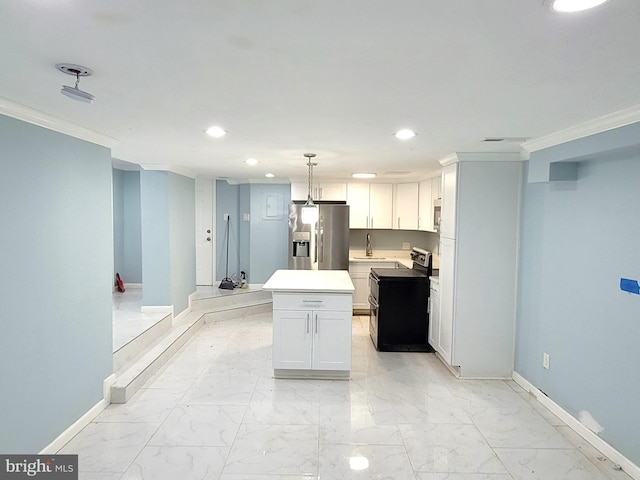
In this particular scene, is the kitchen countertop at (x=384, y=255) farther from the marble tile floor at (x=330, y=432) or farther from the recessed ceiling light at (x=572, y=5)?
the recessed ceiling light at (x=572, y=5)

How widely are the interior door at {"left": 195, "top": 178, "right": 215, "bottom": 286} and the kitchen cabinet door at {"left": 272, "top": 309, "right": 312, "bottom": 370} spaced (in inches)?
140

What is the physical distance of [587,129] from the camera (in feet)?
8.40

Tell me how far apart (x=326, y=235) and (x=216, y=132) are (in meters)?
3.40

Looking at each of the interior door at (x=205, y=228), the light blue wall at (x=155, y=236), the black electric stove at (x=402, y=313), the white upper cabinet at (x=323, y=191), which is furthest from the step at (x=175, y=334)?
the black electric stove at (x=402, y=313)

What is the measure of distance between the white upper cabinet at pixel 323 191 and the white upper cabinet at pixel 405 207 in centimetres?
84

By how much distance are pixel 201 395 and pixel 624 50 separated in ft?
11.7

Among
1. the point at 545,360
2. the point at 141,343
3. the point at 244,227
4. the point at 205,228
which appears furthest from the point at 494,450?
the point at 205,228

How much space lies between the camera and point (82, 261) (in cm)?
289

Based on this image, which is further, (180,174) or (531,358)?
(180,174)

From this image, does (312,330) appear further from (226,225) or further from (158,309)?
(226,225)

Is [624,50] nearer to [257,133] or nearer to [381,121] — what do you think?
[381,121]

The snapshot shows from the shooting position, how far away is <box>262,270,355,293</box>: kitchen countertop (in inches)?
146

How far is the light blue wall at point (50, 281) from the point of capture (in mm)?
2195

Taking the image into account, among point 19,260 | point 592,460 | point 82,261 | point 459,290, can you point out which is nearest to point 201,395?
point 82,261
